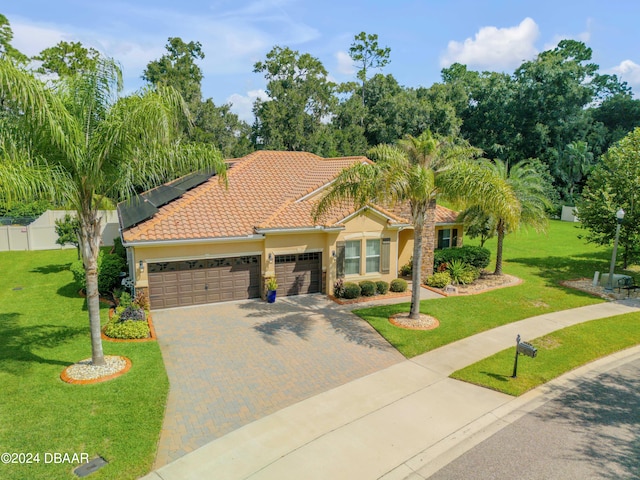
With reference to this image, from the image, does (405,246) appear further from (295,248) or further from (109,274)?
(109,274)

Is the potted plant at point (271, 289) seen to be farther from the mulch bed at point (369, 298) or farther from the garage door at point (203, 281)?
the mulch bed at point (369, 298)

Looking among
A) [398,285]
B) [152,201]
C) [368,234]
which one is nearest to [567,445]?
[398,285]

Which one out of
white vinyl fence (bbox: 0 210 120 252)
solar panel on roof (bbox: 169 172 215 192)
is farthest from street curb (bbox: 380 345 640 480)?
white vinyl fence (bbox: 0 210 120 252)

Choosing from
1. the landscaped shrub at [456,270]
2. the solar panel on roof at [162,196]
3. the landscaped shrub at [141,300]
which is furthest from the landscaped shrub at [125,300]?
the landscaped shrub at [456,270]

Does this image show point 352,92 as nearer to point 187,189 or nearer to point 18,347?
point 187,189

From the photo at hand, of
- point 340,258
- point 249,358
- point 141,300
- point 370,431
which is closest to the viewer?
point 370,431

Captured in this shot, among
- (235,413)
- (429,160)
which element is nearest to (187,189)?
(429,160)
